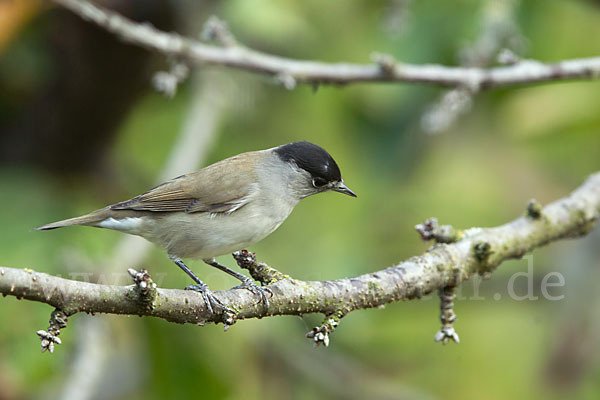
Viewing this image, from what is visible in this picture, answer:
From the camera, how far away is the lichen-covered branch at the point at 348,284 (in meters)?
2.14

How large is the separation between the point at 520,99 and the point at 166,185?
329 cm

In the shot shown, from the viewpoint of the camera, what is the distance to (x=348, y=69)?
13.1 ft

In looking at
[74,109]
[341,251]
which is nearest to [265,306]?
[341,251]

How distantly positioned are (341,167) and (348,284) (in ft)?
9.40

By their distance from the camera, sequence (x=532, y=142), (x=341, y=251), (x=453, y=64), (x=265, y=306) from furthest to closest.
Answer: (x=532, y=142) < (x=453, y=64) < (x=341, y=251) < (x=265, y=306)

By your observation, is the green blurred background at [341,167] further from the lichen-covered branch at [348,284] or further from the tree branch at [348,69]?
the lichen-covered branch at [348,284]

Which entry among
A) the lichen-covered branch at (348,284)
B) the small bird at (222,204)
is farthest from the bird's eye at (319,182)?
the lichen-covered branch at (348,284)

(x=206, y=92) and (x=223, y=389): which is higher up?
(x=206, y=92)

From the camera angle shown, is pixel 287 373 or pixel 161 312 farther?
pixel 287 373

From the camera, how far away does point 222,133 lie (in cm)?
A: 588

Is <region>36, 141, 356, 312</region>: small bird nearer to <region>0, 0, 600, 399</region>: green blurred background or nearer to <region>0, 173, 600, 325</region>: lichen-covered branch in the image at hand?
<region>0, 173, 600, 325</region>: lichen-covered branch

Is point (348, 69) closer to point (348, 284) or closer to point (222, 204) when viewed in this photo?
point (222, 204)

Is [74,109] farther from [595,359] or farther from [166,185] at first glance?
[595,359]

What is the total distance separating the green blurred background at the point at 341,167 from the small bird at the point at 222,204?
2.73ft
